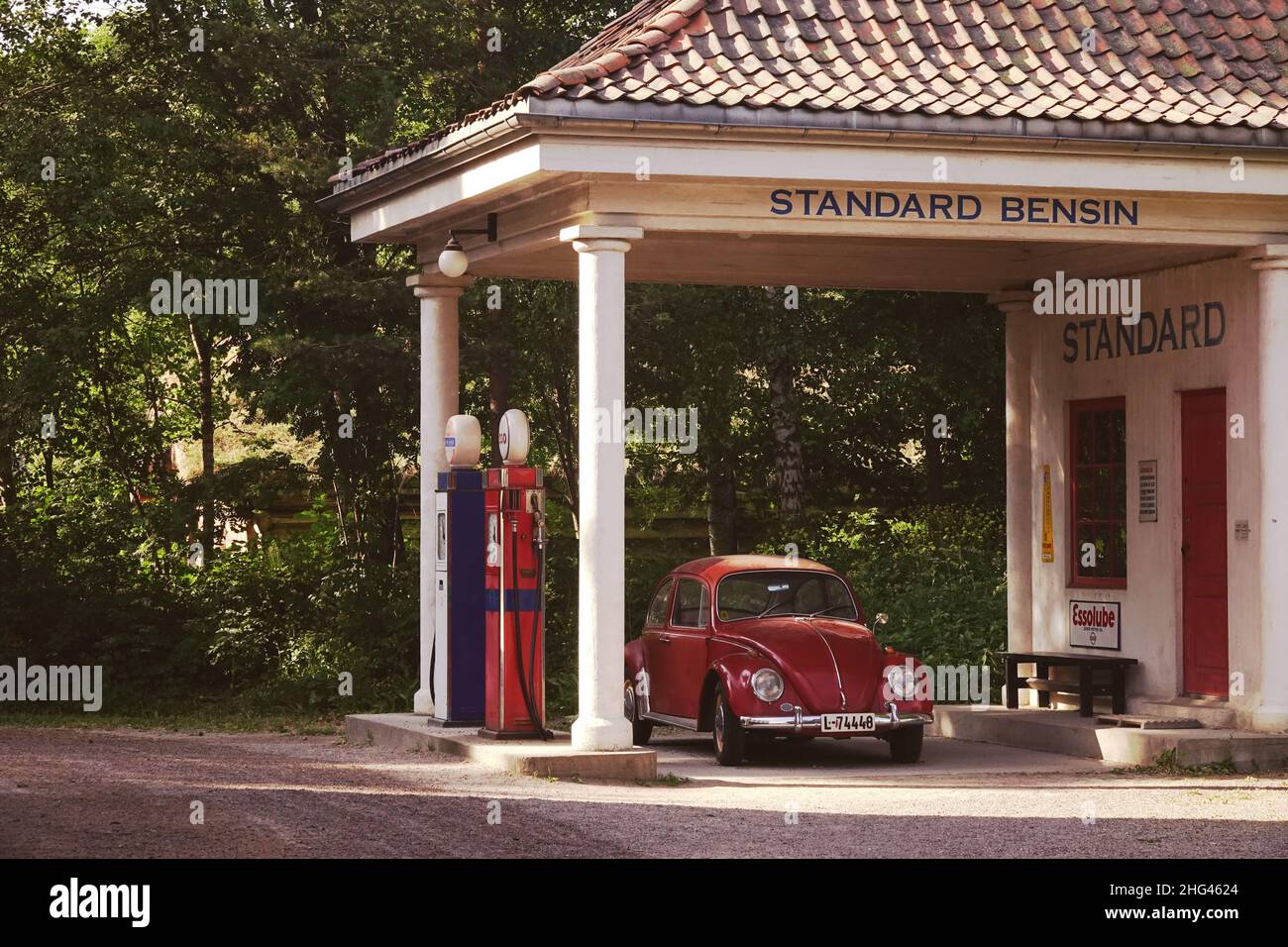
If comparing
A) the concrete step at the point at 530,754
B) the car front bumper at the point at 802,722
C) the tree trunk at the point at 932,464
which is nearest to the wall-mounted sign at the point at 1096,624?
the car front bumper at the point at 802,722

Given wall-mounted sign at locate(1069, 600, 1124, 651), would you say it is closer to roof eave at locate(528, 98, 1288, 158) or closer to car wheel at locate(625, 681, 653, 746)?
car wheel at locate(625, 681, 653, 746)

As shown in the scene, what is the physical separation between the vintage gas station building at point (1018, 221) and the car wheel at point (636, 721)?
5.64 feet

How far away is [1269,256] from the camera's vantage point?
583 inches

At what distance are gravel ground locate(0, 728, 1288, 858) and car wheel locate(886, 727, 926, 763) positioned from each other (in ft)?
0.83

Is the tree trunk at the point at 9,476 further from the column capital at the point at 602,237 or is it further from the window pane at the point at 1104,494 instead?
the window pane at the point at 1104,494

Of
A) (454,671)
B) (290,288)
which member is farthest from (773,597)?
(290,288)

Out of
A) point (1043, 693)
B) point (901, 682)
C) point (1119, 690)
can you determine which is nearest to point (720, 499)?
point (1043, 693)

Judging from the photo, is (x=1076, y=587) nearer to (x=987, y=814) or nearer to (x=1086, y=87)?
(x=1086, y=87)

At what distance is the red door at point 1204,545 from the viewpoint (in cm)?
1570

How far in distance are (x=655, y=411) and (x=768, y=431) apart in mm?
2479

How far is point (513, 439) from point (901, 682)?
3418 millimetres

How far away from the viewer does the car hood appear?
47.8 ft

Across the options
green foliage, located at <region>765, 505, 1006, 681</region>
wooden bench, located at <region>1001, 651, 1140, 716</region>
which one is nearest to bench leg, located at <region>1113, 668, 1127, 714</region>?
wooden bench, located at <region>1001, 651, 1140, 716</region>

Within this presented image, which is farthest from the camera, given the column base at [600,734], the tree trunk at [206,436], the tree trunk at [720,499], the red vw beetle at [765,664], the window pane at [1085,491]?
the tree trunk at [720,499]
